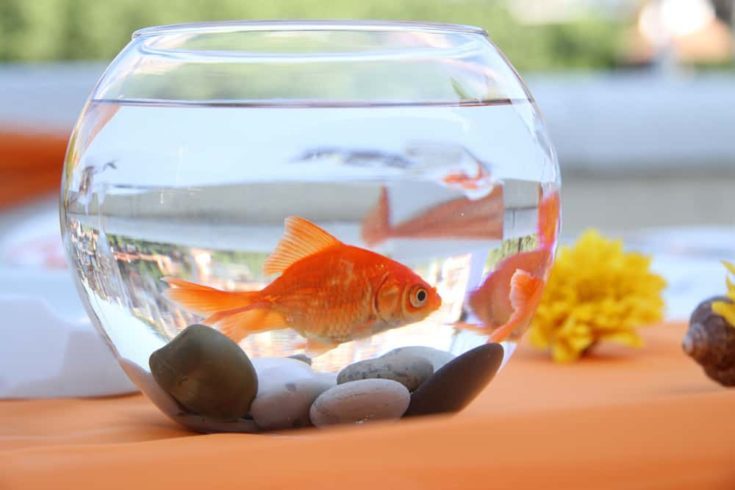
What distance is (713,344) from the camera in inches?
33.6

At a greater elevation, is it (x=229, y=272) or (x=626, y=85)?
(x=229, y=272)

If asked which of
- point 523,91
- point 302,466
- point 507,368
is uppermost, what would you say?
point 523,91

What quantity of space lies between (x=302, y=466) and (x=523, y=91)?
318 mm

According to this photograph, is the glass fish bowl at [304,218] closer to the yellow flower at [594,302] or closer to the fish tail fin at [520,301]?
the fish tail fin at [520,301]

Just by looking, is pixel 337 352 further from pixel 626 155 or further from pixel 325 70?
pixel 626 155

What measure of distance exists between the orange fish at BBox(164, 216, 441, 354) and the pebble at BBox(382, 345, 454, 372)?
3 cm

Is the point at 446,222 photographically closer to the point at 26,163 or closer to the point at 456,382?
the point at 456,382

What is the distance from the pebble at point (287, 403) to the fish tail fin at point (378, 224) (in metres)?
0.09

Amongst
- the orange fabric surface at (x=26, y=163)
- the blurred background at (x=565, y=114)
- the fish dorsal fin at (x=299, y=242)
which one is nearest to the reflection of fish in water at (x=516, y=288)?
the fish dorsal fin at (x=299, y=242)

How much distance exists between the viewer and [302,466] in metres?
0.58

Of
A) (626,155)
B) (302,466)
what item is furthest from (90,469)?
(626,155)

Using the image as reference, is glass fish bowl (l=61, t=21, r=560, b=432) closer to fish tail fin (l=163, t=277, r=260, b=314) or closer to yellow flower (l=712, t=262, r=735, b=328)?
fish tail fin (l=163, t=277, r=260, b=314)

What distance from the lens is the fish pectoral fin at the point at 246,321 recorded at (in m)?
0.65

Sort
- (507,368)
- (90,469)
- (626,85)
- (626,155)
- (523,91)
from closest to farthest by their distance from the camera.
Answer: (90,469) < (523,91) < (507,368) < (626,155) < (626,85)
